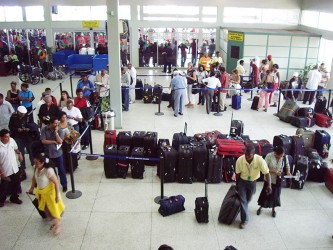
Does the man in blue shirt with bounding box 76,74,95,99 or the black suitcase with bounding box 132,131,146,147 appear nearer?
the black suitcase with bounding box 132,131,146,147

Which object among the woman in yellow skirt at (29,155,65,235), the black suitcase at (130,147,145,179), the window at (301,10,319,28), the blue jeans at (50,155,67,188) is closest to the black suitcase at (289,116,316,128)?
the black suitcase at (130,147,145,179)

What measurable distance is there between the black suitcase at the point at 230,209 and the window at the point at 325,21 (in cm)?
1430

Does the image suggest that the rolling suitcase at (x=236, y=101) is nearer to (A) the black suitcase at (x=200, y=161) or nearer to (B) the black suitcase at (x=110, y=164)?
(A) the black suitcase at (x=200, y=161)

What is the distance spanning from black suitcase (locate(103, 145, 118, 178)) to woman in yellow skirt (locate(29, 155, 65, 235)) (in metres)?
2.06

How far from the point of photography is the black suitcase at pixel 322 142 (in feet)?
30.0

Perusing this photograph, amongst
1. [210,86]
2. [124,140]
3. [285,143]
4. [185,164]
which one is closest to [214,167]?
[185,164]

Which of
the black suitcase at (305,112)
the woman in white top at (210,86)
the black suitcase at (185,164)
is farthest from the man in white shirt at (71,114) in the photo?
the black suitcase at (305,112)

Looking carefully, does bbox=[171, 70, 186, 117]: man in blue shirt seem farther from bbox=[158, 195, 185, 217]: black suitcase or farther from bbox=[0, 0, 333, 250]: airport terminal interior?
bbox=[158, 195, 185, 217]: black suitcase

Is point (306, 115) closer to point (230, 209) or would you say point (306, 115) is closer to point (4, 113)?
point (230, 209)

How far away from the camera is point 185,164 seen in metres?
7.82

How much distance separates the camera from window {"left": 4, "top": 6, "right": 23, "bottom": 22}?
2164cm

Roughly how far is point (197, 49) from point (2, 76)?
11715 millimetres

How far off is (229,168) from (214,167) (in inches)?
14.2

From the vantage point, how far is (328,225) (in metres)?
6.55
